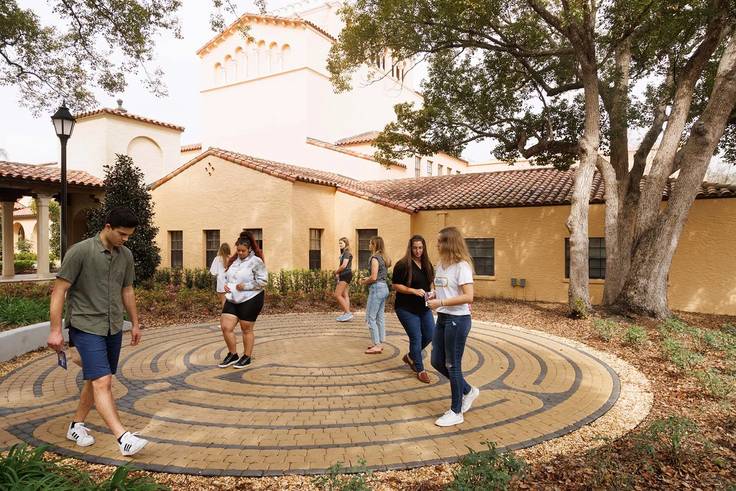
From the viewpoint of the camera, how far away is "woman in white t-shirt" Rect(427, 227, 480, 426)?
427 centimetres

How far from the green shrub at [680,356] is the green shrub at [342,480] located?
569cm

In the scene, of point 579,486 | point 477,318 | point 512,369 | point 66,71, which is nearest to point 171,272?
point 66,71

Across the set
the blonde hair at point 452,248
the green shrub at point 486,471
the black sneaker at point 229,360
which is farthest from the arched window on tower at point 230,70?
the green shrub at point 486,471

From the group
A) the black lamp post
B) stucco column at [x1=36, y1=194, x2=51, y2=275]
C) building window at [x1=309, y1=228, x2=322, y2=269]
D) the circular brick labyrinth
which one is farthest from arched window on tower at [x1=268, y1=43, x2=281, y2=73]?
the circular brick labyrinth

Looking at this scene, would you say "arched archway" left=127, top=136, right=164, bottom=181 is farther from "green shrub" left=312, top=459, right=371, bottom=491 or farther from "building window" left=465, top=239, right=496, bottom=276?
"green shrub" left=312, top=459, right=371, bottom=491

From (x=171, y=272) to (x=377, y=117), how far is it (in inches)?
713

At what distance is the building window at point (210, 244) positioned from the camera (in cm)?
1783

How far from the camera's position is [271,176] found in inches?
639

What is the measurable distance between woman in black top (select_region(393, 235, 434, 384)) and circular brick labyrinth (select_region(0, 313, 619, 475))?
0.63 metres

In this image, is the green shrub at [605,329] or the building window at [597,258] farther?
the building window at [597,258]

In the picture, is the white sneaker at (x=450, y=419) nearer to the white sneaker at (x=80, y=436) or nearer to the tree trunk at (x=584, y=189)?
the white sneaker at (x=80, y=436)

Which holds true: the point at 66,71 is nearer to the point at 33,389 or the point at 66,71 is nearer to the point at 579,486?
the point at 33,389

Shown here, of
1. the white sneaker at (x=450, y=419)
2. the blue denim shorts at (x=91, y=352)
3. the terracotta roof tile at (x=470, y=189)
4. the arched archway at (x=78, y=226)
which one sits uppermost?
the terracotta roof tile at (x=470, y=189)

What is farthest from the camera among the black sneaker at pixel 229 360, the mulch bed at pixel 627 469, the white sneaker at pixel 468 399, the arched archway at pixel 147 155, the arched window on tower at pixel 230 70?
the arched window on tower at pixel 230 70
